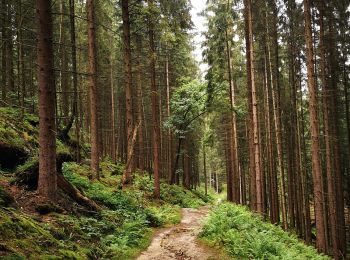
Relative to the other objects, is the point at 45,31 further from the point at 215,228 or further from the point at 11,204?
the point at 215,228

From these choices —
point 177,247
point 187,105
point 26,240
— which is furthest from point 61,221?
point 187,105

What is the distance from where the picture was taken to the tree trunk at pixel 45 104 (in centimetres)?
788

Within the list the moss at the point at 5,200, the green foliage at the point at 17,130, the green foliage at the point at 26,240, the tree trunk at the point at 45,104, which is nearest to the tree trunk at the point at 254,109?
the green foliage at the point at 17,130

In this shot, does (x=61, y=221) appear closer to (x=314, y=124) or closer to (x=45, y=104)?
(x=45, y=104)

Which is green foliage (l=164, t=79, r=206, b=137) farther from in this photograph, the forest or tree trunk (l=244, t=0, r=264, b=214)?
tree trunk (l=244, t=0, r=264, b=214)

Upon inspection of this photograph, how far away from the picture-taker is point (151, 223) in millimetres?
12430

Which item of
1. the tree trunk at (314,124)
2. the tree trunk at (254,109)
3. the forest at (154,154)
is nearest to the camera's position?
the forest at (154,154)

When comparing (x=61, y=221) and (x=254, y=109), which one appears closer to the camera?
(x=61, y=221)

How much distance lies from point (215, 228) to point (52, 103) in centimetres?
625

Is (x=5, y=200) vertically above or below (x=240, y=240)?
above

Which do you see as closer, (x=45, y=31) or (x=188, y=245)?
(x=45, y=31)

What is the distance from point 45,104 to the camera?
26.1 ft

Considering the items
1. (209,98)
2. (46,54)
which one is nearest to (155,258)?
(46,54)

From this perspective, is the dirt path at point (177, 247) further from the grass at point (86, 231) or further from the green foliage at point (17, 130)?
the green foliage at point (17, 130)
